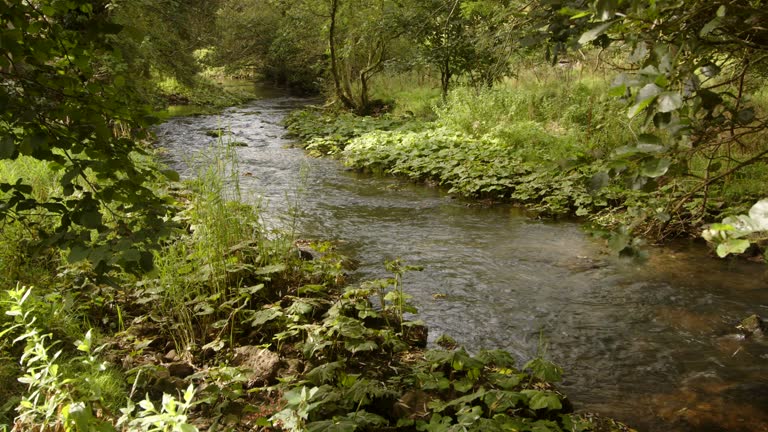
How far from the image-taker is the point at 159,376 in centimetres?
319

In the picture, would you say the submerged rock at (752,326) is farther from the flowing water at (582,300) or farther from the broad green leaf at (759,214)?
the broad green leaf at (759,214)

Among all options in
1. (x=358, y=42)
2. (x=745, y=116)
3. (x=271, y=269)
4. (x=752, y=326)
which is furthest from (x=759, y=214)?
(x=358, y=42)

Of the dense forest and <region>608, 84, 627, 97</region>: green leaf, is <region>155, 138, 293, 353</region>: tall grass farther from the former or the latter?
<region>608, 84, 627, 97</region>: green leaf

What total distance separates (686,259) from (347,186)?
5685 mm

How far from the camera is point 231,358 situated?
366 cm

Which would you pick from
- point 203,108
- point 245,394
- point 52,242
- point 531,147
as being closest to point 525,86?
point 531,147

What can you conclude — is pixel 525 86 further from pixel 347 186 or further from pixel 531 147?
pixel 347 186

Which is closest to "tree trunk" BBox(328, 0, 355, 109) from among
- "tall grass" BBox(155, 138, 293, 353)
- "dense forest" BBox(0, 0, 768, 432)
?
"dense forest" BBox(0, 0, 768, 432)

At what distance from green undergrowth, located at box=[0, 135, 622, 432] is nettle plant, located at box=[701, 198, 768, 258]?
168cm

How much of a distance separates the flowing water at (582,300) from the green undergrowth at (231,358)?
0.60 metres

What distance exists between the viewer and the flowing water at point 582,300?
3.86m

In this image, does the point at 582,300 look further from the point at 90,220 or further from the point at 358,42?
the point at 358,42

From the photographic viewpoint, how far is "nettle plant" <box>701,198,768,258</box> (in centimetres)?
112

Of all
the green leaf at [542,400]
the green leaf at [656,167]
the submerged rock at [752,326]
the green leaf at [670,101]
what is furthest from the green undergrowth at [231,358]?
the submerged rock at [752,326]
